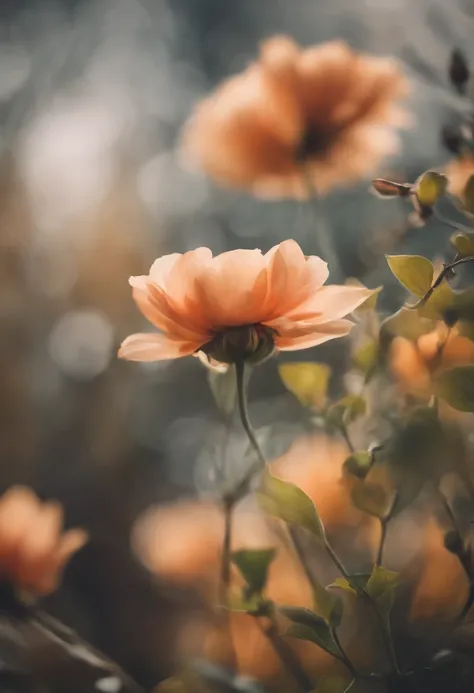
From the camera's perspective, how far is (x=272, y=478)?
0.23 meters

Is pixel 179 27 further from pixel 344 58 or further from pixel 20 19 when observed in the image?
pixel 344 58

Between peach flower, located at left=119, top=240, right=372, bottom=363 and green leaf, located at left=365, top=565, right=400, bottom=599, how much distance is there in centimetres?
7

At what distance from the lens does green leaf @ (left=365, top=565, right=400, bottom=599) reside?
226 millimetres

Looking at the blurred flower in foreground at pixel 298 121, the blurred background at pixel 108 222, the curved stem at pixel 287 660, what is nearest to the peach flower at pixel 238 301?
the curved stem at pixel 287 660

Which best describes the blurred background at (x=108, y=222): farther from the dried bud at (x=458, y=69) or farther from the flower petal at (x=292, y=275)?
the flower petal at (x=292, y=275)

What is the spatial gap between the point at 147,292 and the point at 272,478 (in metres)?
0.07

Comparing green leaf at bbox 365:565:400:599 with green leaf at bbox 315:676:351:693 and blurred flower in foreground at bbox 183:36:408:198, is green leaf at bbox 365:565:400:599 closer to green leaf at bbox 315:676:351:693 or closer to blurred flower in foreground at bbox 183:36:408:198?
green leaf at bbox 315:676:351:693

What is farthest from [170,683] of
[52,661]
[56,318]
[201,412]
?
[56,318]

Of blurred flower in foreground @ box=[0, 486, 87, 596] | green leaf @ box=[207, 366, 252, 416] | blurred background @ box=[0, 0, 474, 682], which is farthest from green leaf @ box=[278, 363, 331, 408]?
blurred background @ box=[0, 0, 474, 682]

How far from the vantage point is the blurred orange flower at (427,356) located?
0.27m

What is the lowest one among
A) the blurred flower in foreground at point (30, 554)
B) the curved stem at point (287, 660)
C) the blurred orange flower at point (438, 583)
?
the blurred orange flower at point (438, 583)

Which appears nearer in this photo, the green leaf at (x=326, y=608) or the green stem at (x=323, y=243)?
the green leaf at (x=326, y=608)

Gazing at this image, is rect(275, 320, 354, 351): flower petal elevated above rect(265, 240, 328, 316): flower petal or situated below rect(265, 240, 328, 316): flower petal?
below

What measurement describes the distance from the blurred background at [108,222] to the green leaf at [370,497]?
0.40 meters
